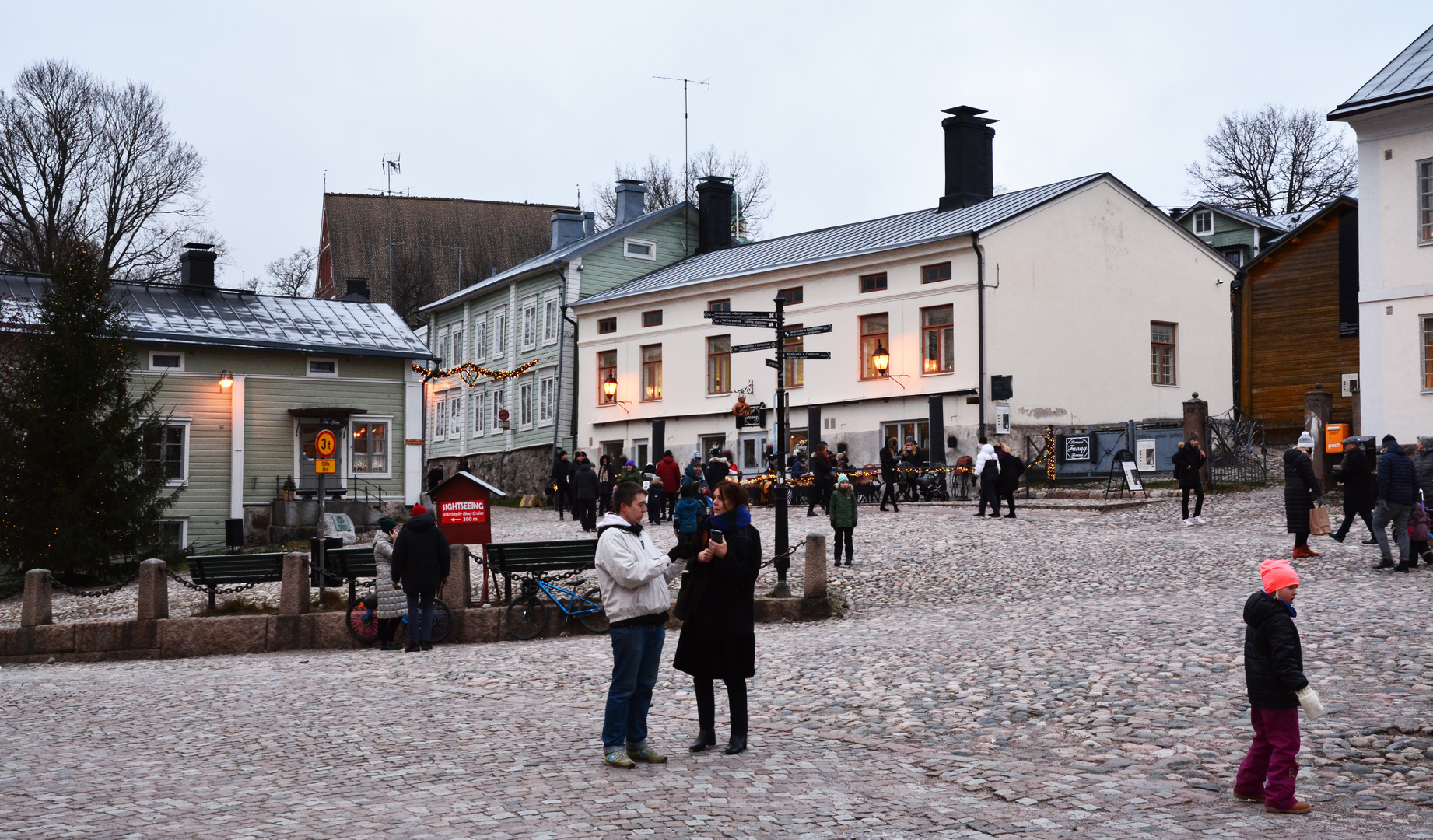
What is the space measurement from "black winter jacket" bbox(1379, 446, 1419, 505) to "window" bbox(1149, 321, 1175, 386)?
21.1m

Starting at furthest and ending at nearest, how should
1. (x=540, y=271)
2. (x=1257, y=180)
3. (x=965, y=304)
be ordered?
(x=1257, y=180) < (x=540, y=271) < (x=965, y=304)

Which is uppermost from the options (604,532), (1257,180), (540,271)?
(1257,180)

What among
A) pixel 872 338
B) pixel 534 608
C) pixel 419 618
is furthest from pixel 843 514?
pixel 872 338

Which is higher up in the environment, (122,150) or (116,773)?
(122,150)

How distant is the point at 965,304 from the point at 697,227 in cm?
1759

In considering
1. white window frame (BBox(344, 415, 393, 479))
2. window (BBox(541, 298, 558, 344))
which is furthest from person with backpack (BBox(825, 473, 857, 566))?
window (BBox(541, 298, 558, 344))

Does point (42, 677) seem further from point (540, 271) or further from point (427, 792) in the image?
point (540, 271)

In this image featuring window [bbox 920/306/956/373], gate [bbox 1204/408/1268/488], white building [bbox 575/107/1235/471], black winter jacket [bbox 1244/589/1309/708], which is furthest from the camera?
window [bbox 920/306/956/373]

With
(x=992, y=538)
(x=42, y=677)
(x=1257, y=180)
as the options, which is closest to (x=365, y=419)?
(x=992, y=538)

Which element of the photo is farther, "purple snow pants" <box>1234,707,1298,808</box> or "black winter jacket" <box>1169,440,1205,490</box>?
"black winter jacket" <box>1169,440,1205,490</box>

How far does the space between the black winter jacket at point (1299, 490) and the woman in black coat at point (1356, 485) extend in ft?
2.18

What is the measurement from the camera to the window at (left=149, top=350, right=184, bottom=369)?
1337 inches

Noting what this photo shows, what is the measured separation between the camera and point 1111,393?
Result: 37094mm

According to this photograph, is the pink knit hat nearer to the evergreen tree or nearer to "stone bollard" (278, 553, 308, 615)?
"stone bollard" (278, 553, 308, 615)
